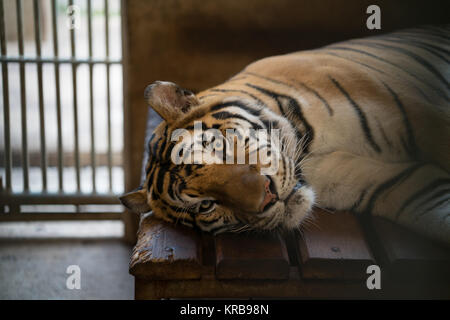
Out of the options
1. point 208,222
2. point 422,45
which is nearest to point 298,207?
point 208,222

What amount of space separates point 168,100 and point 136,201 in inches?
10.3

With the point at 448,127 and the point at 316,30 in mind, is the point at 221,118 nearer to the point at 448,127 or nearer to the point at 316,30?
the point at 448,127

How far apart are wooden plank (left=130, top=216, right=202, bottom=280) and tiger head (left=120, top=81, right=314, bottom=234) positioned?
0.23ft

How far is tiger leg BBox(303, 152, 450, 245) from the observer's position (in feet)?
3.96

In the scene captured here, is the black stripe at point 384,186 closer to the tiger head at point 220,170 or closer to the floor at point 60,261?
the tiger head at point 220,170

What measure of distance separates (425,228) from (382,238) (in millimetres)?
96

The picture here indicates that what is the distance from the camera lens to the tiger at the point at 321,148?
1.12 meters

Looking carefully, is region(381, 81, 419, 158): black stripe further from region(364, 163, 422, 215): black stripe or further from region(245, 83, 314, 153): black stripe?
region(245, 83, 314, 153): black stripe

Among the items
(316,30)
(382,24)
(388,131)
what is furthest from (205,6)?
(388,131)

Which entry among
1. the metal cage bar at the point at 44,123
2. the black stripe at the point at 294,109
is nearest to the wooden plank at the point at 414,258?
the black stripe at the point at 294,109

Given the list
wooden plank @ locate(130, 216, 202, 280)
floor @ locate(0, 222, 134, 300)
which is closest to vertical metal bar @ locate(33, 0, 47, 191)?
floor @ locate(0, 222, 134, 300)

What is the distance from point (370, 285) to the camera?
1033mm

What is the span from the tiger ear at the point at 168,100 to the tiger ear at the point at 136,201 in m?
0.20

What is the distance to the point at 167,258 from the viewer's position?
106 centimetres
